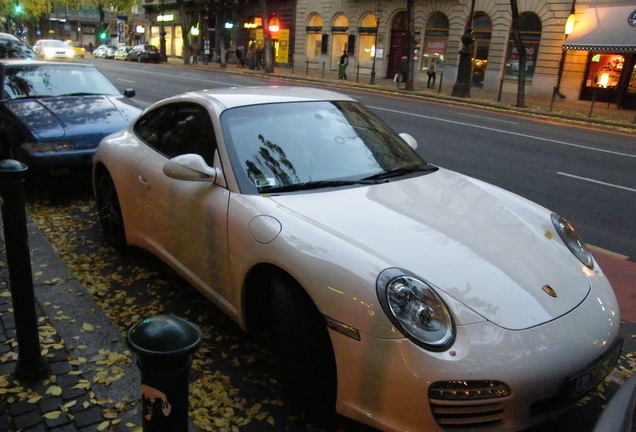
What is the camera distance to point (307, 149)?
11.4ft

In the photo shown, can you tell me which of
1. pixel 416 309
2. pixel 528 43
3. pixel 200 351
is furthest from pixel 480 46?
pixel 416 309

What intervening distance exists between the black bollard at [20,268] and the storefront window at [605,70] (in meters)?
24.7

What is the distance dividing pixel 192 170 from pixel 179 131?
0.79 metres

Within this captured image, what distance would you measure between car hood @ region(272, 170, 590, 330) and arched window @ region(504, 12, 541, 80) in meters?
25.0

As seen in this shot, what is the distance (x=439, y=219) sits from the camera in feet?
9.70

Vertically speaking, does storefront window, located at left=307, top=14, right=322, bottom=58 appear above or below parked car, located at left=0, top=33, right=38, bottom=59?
above

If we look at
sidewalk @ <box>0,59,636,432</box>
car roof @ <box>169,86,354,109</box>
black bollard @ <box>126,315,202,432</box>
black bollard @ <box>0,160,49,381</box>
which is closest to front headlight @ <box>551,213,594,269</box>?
sidewalk @ <box>0,59,636,432</box>

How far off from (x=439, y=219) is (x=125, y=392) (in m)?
1.88

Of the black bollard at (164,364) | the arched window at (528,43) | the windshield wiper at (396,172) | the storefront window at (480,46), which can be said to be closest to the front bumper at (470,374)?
the black bollard at (164,364)

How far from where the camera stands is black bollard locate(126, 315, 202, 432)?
1.52 meters

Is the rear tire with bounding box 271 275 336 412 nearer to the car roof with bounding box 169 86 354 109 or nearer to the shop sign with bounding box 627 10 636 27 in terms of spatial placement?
the car roof with bounding box 169 86 354 109

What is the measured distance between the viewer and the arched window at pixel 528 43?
25.5 metres

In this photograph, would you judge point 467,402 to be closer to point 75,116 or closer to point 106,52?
point 75,116

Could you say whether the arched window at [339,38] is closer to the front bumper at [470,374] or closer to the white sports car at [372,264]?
the white sports car at [372,264]
